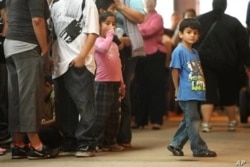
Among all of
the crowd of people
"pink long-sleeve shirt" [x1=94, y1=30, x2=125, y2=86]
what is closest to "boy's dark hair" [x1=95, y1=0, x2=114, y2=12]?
the crowd of people

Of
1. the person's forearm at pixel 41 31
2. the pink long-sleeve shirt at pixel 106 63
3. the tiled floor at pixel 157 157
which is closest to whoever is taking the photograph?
the tiled floor at pixel 157 157

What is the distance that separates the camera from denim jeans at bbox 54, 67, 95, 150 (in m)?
5.05

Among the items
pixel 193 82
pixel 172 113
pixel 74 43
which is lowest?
pixel 172 113

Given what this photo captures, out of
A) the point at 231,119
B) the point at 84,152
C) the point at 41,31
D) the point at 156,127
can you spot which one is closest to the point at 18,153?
the point at 84,152

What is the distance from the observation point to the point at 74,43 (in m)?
5.09

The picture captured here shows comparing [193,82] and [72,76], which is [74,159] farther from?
[193,82]

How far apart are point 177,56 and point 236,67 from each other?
247cm

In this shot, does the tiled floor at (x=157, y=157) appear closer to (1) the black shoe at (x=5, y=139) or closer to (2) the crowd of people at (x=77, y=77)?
(2) the crowd of people at (x=77, y=77)

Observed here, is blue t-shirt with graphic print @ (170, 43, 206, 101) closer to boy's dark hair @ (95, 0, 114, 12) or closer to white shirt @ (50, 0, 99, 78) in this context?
white shirt @ (50, 0, 99, 78)

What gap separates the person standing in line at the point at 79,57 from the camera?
5.04 meters

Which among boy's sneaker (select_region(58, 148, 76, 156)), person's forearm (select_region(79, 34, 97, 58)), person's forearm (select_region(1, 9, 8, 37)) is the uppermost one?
person's forearm (select_region(1, 9, 8, 37))

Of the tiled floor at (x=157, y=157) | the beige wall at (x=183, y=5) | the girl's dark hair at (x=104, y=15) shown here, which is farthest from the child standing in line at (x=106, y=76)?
the beige wall at (x=183, y=5)

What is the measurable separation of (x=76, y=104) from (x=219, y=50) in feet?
8.65

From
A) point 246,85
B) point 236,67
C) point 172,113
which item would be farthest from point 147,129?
point 172,113
